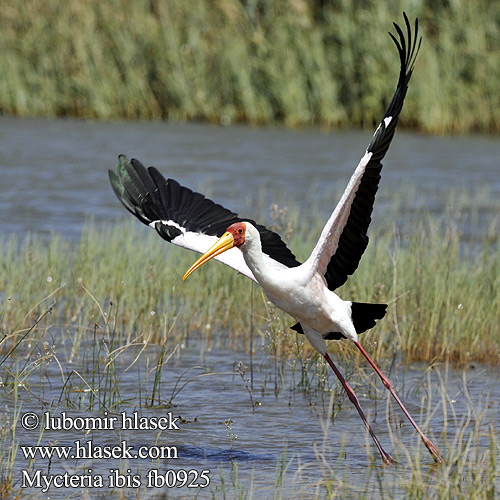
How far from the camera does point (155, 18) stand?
1936 cm

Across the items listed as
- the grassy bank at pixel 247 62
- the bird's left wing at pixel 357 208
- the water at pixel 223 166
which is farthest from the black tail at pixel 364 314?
the grassy bank at pixel 247 62

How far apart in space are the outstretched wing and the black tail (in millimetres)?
708

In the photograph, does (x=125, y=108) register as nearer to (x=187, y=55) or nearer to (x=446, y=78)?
(x=187, y=55)

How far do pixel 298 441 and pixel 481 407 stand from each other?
1.14 m

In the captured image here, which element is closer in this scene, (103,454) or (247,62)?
(103,454)

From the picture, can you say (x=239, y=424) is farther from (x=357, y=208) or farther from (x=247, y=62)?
(x=247, y=62)

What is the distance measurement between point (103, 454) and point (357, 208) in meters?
1.64

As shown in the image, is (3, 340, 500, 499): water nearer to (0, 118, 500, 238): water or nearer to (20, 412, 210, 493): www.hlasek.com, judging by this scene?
(20, 412, 210, 493): www.hlasek.com

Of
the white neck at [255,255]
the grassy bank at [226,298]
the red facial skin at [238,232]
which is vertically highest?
the red facial skin at [238,232]

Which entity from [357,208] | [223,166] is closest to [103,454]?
[357,208]

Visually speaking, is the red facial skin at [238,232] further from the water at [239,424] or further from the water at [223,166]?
the water at [223,166]

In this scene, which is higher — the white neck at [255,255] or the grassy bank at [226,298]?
the white neck at [255,255]

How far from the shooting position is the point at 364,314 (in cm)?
548

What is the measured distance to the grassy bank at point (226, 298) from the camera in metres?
6.71
